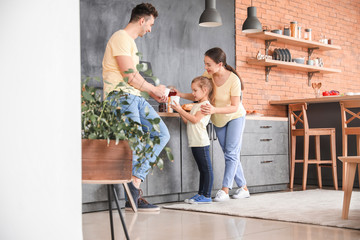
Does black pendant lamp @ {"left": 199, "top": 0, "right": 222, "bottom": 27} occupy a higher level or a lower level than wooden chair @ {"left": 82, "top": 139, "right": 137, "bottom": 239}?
higher

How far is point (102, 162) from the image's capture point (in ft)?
5.90

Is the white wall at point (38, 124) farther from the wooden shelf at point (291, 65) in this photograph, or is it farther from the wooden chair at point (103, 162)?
the wooden shelf at point (291, 65)

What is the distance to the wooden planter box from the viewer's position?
1780 mm

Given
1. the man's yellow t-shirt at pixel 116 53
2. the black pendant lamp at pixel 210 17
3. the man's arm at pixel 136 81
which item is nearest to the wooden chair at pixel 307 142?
the black pendant lamp at pixel 210 17

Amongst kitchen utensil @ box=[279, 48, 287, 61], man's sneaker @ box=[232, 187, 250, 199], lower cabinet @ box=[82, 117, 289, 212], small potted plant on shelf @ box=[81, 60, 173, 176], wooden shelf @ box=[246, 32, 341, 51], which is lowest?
man's sneaker @ box=[232, 187, 250, 199]

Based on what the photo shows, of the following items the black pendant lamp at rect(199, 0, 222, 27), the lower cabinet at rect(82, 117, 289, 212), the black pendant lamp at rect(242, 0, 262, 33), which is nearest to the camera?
the lower cabinet at rect(82, 117, 289, 212)

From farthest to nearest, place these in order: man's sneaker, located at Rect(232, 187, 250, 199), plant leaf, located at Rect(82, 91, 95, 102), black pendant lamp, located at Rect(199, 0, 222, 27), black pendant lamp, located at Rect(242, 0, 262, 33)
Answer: black pendant lamp, located at Rect(242, 0, 262, 33) < black pendant lamp, located at Rect(199, 0, 222, 27) < man's sneaker, located at Rect(232, 187, 250, 199) < plant leaf, located at Rect(82, 91, 95, 102)

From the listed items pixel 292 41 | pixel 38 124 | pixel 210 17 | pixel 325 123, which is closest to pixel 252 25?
pixel 210 17

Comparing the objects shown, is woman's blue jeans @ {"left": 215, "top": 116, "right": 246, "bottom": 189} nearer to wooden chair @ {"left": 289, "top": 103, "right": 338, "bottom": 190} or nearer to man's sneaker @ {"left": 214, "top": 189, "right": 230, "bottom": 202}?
man's sneaker @ {"left": 214, "top": 189, "right": 230, "bottom": 202}

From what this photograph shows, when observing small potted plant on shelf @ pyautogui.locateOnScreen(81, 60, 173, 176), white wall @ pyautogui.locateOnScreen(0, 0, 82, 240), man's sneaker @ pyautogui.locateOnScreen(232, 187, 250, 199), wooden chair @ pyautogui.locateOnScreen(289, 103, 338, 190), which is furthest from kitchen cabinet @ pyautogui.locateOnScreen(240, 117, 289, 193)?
white wall @ pyautogui.locateOnScreen(0, 0, 82, 240)

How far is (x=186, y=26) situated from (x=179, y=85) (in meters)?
0.75

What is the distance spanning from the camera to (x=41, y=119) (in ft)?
4.67

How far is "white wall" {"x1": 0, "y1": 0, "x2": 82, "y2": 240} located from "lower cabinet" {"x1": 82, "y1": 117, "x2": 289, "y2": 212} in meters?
2.56

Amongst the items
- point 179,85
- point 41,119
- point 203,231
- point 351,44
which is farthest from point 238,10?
point 41,119
